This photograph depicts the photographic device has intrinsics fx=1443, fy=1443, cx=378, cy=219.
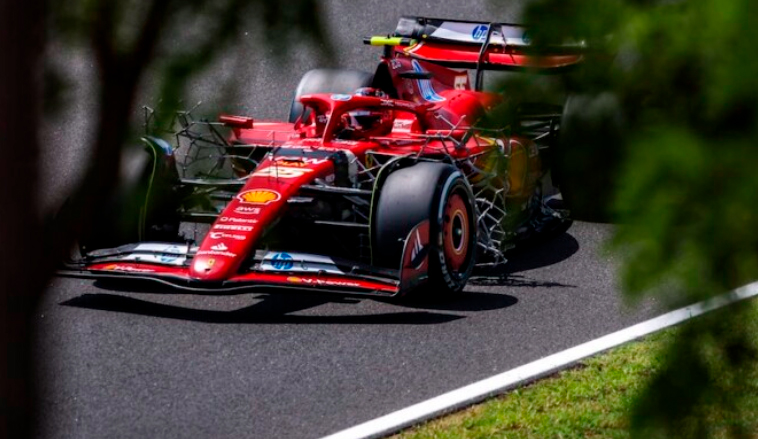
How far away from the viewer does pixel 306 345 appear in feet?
24.8

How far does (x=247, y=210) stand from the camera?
8148mm

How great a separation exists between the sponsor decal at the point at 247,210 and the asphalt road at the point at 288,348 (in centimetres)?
58

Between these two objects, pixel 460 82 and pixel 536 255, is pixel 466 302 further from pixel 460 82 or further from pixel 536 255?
pixel 460 82

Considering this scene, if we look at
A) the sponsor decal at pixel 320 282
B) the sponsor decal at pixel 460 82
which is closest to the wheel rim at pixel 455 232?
the sponsor decal at pixel 320 282

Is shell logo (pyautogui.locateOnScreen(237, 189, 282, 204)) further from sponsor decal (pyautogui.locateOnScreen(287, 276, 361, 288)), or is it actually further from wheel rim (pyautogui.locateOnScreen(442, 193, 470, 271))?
wheel rim (pyautogui.locateOnScreen(442, 193, 470, 271))

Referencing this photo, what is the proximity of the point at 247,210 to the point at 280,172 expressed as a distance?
0.42m

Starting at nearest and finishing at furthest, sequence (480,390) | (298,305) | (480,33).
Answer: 1. (480,390)
2. (298,305)
3. (480,33)

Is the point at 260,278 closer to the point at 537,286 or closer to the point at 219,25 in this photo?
the point at 537,286

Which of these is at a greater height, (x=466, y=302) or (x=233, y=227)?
(x=233, y=227)

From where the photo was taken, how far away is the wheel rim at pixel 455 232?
8.35 metres

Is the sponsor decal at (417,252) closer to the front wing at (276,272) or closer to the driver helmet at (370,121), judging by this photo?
the front wing at (276,272)

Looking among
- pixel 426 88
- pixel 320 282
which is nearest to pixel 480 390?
pixel 320 282

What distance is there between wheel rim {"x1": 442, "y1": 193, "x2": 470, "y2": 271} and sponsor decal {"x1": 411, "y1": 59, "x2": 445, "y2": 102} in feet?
4.99

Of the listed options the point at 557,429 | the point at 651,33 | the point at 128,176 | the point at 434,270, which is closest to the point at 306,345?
the point at 434,270
